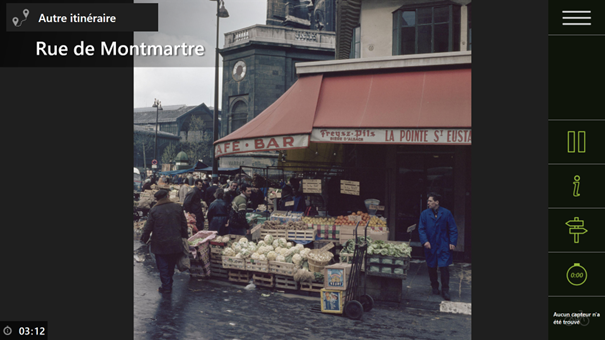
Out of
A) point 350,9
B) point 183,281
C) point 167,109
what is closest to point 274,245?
point 183,281

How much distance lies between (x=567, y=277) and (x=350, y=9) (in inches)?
497

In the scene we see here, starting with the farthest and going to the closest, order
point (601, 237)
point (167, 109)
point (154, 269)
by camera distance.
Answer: point (167, 109) < point (154, 269) < point (601, 237)

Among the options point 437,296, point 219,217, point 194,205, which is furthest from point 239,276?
point 194,205

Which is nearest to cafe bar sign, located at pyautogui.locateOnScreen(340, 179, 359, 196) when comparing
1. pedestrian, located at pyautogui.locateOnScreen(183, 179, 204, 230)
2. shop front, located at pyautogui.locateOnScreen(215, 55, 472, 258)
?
shop front, located at pyautogui.locateOnScreen(215, 55, 472, 258)

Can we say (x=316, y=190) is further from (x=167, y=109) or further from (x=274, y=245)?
(x=167, y=109)

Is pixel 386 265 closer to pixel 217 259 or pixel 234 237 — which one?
pixel 217 259

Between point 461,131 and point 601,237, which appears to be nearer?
point 601,237

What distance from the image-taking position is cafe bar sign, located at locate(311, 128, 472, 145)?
9.58m

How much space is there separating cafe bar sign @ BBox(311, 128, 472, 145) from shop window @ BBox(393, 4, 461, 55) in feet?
11.2

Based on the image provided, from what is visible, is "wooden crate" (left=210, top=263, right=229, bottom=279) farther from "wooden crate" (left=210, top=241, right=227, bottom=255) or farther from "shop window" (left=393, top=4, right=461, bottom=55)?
"shop window" (left=393, top=4, right=461, bottom=55)

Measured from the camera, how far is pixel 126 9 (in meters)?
4.16

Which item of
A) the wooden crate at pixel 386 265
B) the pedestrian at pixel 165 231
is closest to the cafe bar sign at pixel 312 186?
the wooden crate at pixel 386 265

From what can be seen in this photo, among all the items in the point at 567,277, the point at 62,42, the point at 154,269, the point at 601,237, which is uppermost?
the point at 62,42

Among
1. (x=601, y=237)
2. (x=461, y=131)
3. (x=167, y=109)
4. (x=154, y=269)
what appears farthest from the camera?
(x=167, y=109)
